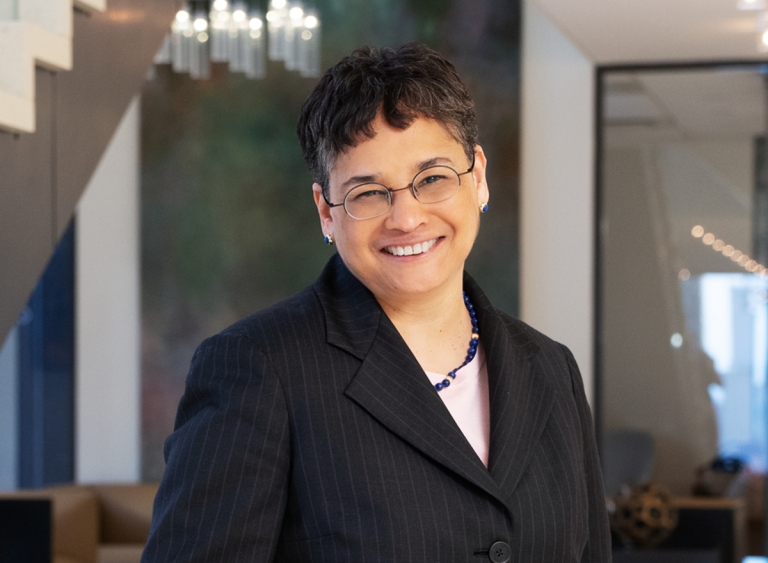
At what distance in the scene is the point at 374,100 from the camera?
1.50 meters

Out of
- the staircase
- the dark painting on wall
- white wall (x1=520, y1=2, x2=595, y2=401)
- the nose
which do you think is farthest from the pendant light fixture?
the nose

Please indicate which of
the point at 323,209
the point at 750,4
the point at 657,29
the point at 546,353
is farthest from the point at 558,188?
the point at 323,209

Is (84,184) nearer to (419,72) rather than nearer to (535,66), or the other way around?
(419,72)

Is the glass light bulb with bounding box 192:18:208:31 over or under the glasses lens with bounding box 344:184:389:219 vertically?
over

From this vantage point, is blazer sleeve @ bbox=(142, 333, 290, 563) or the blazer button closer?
blazer sleeve @ bbox=(142, 333, 290, 563)

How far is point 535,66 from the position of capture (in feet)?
19.2

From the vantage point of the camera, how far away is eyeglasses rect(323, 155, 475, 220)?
152cm

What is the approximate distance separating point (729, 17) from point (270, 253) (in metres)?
2.95

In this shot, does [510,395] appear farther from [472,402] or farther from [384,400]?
[384,400]

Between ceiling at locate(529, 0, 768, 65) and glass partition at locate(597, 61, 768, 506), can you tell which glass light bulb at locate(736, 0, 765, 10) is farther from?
glass partition at locate(597, 61, 768, 506)

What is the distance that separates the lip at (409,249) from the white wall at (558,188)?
4.32 meters

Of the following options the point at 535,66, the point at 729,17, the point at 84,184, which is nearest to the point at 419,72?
the point at 84,184

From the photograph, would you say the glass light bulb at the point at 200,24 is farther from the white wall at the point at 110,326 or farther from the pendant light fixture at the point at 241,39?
the white wall at the point at 110,326

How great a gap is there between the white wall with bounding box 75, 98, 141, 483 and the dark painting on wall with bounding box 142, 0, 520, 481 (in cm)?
12
